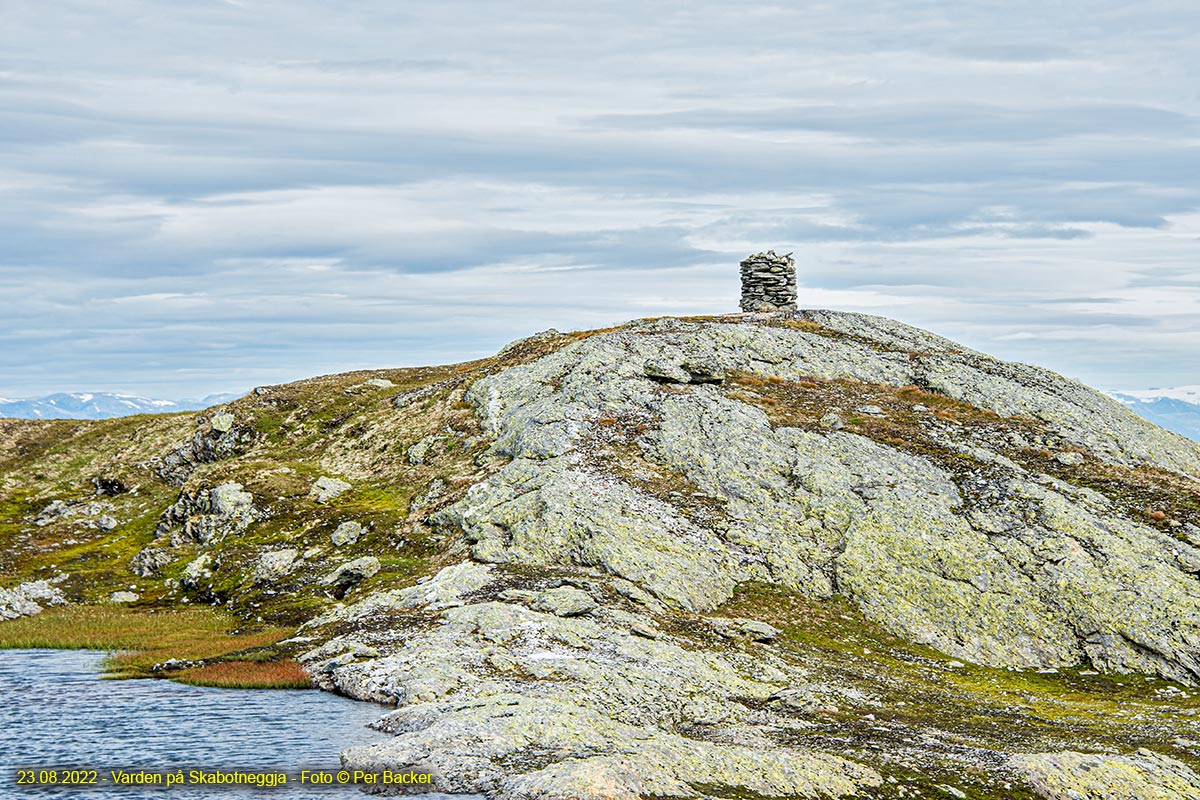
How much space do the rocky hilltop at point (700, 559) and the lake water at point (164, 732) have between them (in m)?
2.32

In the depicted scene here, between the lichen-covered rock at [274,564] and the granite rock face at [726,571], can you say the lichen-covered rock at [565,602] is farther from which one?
the lichen-covered rock at [274,564]

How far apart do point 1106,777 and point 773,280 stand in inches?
3564

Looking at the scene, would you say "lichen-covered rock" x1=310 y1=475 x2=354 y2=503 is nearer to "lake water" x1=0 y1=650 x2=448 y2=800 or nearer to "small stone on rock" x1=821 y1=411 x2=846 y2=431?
"lake water" x1=0 y1=650 x2=448 y2=800

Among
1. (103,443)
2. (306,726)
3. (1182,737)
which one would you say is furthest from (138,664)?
(103,443)

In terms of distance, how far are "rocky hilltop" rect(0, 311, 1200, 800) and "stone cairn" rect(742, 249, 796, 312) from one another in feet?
44.2

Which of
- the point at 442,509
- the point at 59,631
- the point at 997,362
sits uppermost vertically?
the point at 997,362

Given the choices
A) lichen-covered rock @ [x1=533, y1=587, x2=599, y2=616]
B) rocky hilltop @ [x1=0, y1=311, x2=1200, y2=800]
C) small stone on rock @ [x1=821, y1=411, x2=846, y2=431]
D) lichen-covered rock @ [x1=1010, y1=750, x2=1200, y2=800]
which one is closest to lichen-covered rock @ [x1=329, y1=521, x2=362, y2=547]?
rocky hilltop @ [x1=0, y1=311, x2=1200, y2=800]

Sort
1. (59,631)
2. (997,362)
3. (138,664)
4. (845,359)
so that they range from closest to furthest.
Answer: (138,664)
(59,631)
(845,359)
(997,362)

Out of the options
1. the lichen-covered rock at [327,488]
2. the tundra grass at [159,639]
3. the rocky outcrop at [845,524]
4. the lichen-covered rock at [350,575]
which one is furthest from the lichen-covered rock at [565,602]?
the lichen-covered rock at [327,488]

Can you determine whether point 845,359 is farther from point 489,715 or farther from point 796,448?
point 489,715

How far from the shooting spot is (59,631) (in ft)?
197

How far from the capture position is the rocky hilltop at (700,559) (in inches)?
1410

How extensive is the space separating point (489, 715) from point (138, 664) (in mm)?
25479

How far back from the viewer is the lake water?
3147 cm
